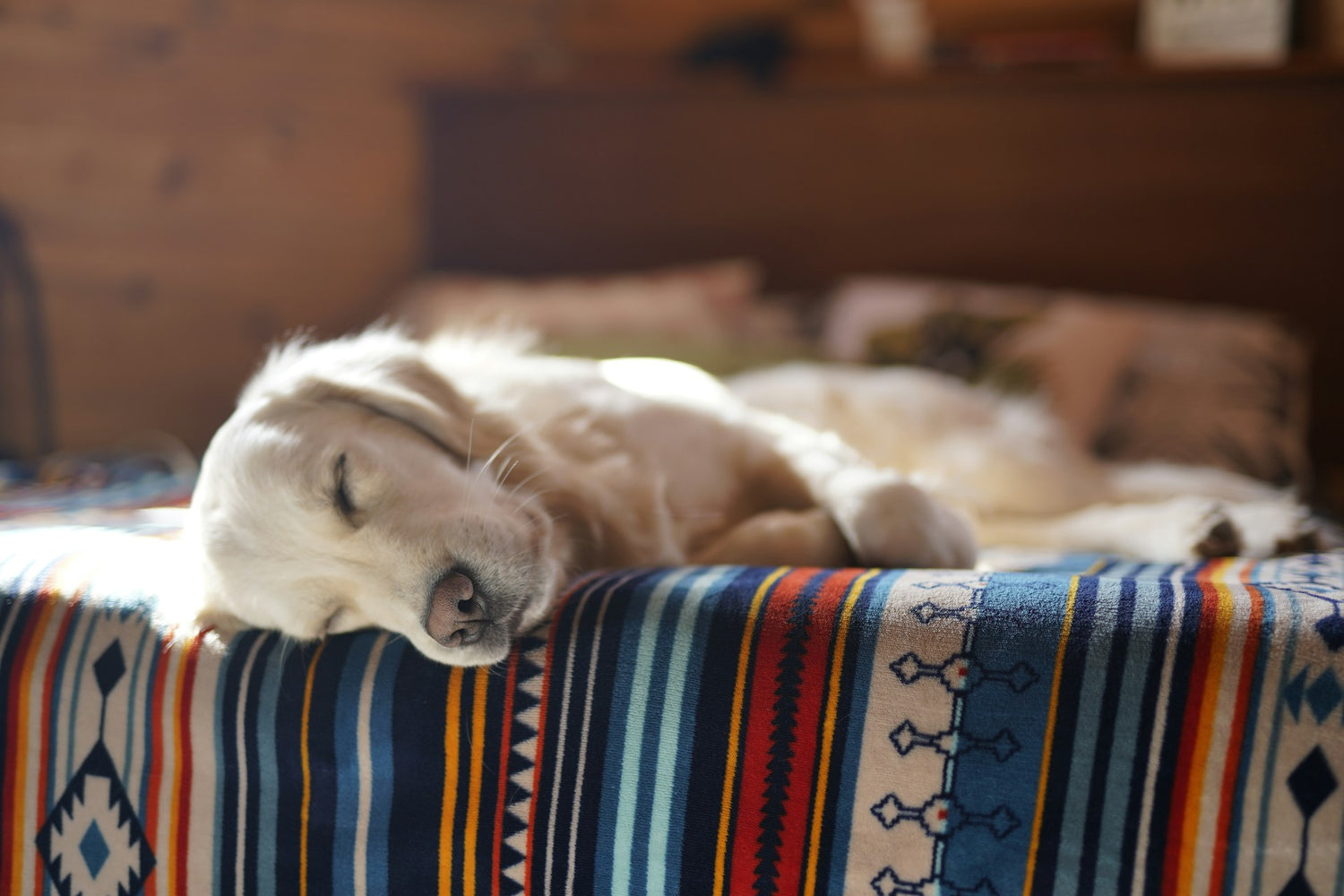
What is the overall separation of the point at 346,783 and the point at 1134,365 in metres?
2.19

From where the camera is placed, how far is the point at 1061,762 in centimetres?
77

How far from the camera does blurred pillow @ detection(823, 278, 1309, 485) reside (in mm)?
2309

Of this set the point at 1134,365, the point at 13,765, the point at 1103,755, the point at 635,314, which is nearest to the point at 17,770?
A: the point at 13,765

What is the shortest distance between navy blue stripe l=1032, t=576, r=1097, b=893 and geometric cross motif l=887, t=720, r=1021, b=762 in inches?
1.3

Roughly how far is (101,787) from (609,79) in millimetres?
2836

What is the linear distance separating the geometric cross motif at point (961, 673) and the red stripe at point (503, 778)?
1.17 feet

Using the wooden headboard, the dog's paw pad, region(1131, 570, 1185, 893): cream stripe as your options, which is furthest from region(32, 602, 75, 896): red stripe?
the wooden headboard

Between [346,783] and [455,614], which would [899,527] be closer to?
[455,614]

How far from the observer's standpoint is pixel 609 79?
3.33 metres

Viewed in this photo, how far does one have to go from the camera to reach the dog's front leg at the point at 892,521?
119 cm

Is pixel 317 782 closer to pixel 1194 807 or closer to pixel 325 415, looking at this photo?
pixel 325 415

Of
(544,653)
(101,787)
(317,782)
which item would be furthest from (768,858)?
(101,787)

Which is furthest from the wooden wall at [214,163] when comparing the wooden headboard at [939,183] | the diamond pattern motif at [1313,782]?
the diamond pattern motif at [1313,782]

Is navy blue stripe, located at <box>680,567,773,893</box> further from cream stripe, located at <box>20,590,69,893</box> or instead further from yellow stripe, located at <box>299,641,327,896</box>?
cream stripe, located at <box>20,590,69,893</box>
